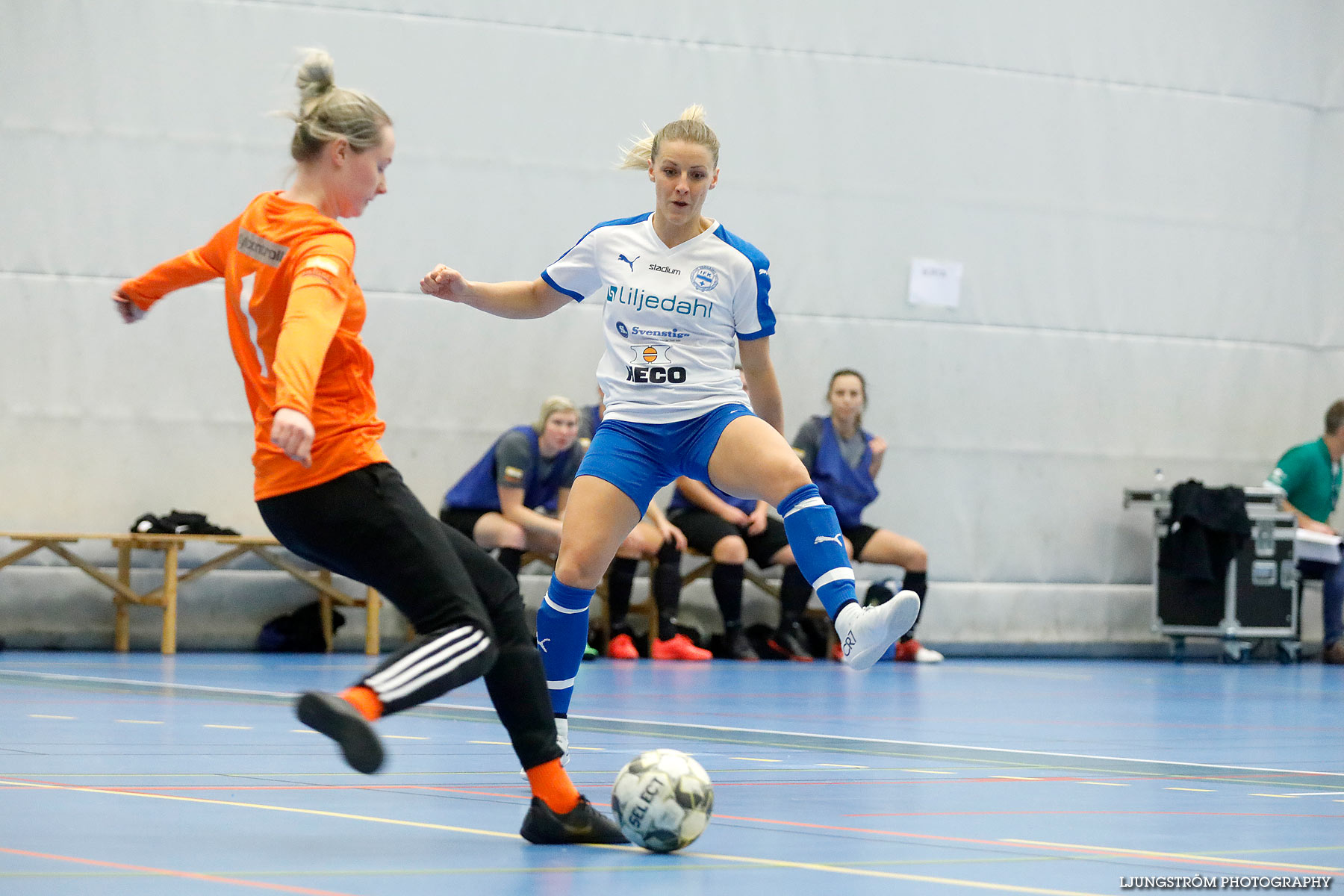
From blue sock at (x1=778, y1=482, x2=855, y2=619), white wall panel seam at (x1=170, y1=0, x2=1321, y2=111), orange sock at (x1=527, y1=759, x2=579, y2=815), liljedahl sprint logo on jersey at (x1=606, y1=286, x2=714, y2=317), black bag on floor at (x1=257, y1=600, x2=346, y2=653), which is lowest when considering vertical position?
black bag on floor at (x1=257, y1=600, x2=346, y2=653)

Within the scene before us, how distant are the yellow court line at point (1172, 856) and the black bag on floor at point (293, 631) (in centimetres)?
735

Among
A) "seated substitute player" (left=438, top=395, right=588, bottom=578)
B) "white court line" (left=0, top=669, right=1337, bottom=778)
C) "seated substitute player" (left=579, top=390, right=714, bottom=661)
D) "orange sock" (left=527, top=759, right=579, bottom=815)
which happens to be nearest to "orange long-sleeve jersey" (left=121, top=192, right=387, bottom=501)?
"orange sock" (left=527, top=759, right=579, bottom=815)

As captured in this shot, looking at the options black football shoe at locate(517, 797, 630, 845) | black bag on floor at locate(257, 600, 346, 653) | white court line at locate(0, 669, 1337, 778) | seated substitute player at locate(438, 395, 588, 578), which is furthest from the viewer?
black bag on floor at locate(257, 600, 346, 653)

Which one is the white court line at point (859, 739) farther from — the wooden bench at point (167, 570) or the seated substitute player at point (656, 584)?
the seated substitute player at point (656, 584)

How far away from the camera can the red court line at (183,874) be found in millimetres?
2480

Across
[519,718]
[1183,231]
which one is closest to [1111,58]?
[1183,231]

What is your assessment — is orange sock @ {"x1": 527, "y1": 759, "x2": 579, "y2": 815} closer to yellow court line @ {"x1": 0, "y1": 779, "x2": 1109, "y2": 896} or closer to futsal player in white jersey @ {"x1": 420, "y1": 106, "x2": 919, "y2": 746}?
yellow court line @ {"x1": 0, "y1": 779, "x2": 1109, "y2": 896}

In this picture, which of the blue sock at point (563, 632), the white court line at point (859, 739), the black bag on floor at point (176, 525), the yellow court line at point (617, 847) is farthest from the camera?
the black bag on floor at point (176, 525)

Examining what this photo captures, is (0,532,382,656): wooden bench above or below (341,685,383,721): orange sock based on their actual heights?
below

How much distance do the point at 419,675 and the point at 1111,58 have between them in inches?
406

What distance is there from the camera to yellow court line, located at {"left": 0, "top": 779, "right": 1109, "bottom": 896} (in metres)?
2.62

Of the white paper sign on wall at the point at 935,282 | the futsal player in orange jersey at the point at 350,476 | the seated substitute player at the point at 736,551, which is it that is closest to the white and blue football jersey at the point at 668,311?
the futsal player in orange jersey at the point at 350,476

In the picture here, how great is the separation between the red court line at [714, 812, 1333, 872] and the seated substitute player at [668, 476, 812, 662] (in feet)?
22.4

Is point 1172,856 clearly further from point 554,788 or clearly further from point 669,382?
point 669,382
